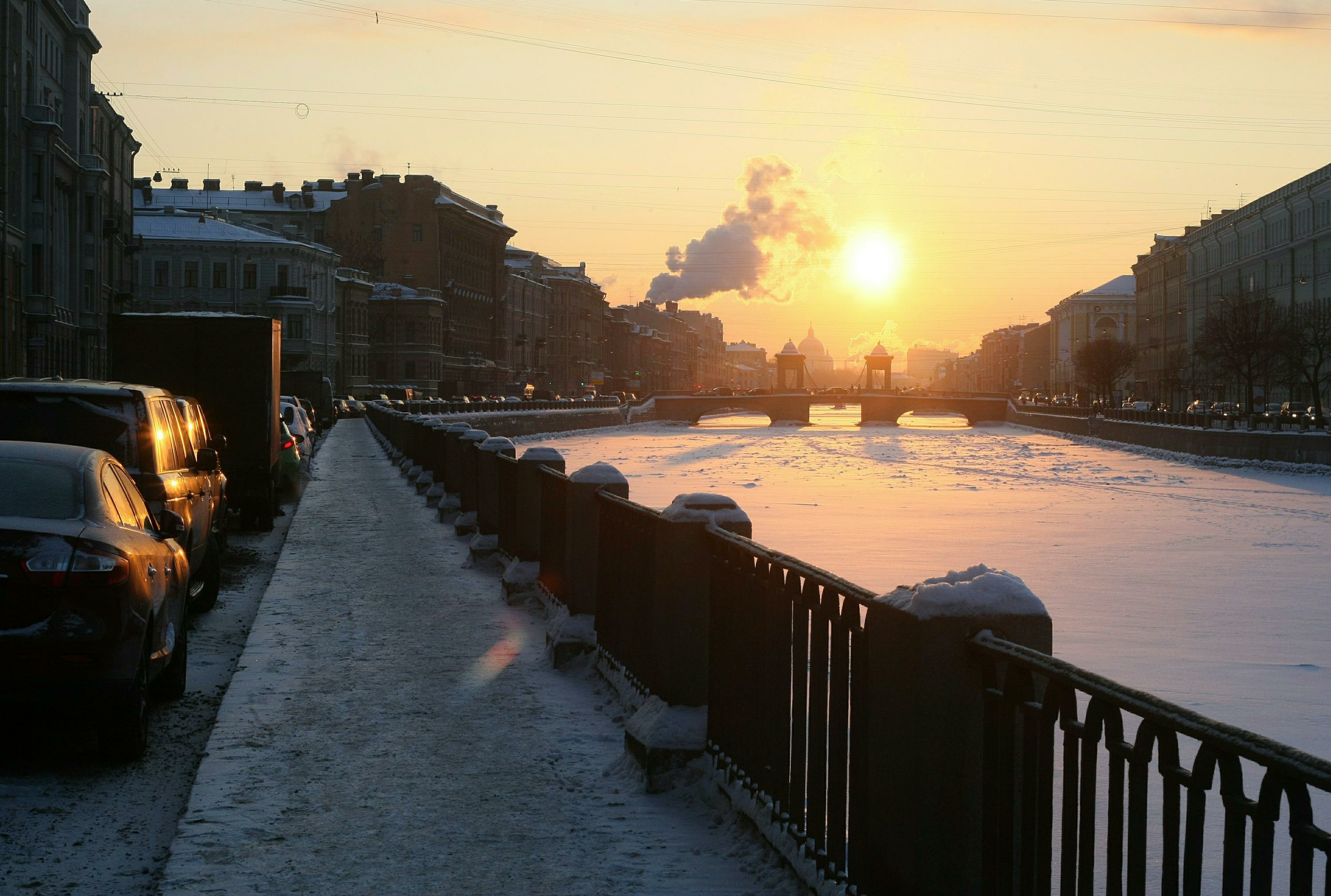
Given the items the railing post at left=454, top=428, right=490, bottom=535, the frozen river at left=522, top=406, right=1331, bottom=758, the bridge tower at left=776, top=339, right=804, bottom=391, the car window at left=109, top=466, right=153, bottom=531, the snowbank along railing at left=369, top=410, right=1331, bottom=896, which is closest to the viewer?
the snowbank along railing at left=369, top=410, right=1331, bottom=896

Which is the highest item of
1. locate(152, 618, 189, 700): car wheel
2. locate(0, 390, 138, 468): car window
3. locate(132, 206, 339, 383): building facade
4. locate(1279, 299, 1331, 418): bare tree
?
locate(132, 206, 339, 383): building facade

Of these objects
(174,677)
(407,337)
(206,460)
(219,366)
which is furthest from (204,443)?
(407,337)

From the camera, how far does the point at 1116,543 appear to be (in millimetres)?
26969

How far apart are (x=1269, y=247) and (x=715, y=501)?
3867 inches

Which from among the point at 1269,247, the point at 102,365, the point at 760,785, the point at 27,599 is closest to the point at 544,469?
the point at 27,599

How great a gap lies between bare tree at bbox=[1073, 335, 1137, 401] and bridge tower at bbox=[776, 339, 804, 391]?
4570cm

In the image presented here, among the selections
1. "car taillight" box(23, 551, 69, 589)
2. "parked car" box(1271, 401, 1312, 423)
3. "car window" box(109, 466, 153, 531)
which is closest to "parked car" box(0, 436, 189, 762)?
"car taillight" box(23, 551, 69, 589)

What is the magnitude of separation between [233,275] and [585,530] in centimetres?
9394

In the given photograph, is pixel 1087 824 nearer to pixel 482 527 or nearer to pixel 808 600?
pixel 808 600

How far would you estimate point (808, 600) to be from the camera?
17.5ft

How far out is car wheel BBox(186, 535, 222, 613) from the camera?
12398mm

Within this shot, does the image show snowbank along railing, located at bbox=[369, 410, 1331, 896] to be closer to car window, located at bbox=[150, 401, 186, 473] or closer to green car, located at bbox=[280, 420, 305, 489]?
car window, located at bbox=[150, 401, 186, 473]

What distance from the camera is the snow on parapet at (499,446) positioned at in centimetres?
1564

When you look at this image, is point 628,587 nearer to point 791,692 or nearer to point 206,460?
point 791,692
